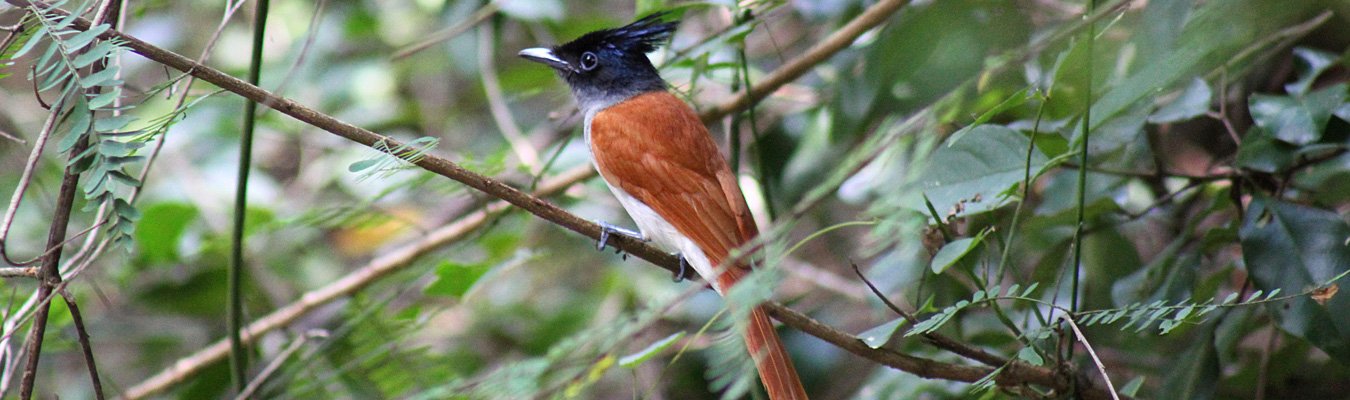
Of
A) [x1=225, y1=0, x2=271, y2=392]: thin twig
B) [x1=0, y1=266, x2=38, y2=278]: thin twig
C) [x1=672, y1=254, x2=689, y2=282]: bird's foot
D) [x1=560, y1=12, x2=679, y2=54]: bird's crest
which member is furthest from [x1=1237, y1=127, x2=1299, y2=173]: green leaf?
[x1=0, y1=266, x2=38, y2=278]: thin twig

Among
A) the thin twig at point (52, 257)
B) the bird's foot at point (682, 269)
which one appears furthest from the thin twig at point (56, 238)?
the bird's foot at point (682, 269)

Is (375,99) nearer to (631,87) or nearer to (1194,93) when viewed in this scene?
(631,87)

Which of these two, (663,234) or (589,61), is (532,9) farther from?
(663,234)

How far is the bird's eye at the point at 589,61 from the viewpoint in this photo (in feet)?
8.67

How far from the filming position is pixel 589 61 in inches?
105

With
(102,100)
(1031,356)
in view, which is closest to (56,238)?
(102,100)

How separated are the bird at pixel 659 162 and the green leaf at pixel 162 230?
1080 mm

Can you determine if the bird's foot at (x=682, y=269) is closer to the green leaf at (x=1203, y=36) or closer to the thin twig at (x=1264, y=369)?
the green leaf at (x=1203, y=36)

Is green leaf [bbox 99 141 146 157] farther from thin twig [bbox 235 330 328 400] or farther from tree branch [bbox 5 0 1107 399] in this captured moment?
thin twig [bbox 235 330 328 400]

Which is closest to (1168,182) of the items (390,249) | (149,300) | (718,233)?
(718,233)

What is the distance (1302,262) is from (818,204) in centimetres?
105

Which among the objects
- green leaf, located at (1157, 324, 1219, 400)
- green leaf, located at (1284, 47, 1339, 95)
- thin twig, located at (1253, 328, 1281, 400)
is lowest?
thin twig, located at (1253, 328, 1281, 400)

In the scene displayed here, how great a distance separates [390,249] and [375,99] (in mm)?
534

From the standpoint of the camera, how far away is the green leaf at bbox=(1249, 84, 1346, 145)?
174 centimetres
